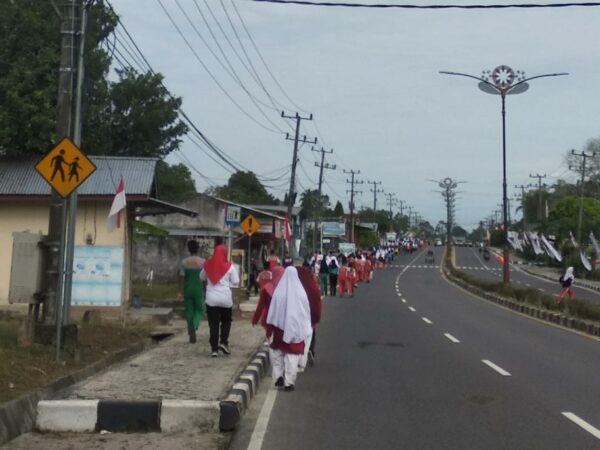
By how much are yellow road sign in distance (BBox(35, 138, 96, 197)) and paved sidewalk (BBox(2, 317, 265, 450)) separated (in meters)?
2.57

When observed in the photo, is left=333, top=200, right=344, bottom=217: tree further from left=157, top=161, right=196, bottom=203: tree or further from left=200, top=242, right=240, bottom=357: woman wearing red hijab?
left=200, top=242, right=240, bottom=357: woman wearing red hijab

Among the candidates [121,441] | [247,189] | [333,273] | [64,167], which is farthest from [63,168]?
[247,189]

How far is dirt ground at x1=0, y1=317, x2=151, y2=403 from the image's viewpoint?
9469mm

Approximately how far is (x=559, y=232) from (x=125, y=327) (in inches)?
2677

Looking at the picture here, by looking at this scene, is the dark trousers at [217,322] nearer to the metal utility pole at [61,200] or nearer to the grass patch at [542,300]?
the metal utility pole at [61,200]

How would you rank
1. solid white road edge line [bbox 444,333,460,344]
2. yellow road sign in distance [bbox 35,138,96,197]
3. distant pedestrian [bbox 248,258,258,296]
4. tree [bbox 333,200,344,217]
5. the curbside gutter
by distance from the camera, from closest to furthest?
the curbside gutter → yellow road sign in distance [bbox 35,138,96,197] → solid white road edge line [bbox 444,333,460,344] → distant pedestrian [bbox 248,258,258,296] → tree [bbox 333,200,344,217]

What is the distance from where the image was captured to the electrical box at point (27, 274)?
1233 cm

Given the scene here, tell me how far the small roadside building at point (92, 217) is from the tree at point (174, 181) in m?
36.5

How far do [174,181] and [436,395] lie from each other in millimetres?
62061

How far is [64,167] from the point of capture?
1139cm

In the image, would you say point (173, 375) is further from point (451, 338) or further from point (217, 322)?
point (451, 338)

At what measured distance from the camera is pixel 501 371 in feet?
42.1

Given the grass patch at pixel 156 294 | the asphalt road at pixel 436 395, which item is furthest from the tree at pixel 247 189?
the asphalt road at pixel 436 395

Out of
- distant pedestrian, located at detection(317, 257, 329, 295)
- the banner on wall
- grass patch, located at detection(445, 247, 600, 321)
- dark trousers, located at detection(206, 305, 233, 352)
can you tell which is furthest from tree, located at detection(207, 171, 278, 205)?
dark trousers, located at detection(206, 305, 233, 352)
